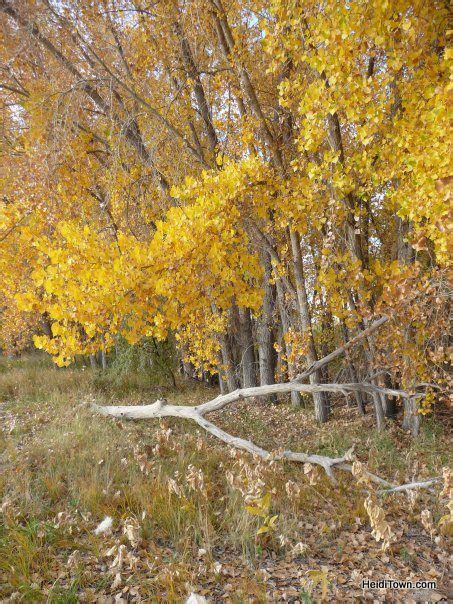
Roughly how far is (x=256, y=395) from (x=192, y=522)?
2151 mm

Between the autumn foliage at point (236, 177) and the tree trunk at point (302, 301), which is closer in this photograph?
the autumn foliage at point (236, 177)

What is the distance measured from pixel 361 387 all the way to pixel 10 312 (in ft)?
41.8

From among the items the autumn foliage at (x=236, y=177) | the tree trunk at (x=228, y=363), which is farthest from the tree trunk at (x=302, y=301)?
the tree trunk at (x=228, y=363)

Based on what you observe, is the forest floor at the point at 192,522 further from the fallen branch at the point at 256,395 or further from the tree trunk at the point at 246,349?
the tree trunk at the point at 246,349

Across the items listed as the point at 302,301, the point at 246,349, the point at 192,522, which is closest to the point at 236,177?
the point at 302,301

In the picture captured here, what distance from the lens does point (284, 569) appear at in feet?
10.2

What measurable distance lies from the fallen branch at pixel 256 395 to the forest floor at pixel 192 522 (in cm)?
20

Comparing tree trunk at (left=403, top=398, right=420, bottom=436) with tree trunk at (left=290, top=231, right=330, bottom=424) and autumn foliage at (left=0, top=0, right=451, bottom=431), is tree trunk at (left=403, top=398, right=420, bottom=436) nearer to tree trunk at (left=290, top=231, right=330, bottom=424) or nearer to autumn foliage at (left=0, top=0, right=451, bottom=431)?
autumn foliage at (left=0, top=0, right=451, bottom=431)

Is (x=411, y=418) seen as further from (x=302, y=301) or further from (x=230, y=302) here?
(x=230, y=302)

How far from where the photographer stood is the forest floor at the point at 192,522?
285cm

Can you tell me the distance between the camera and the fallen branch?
14.4ft

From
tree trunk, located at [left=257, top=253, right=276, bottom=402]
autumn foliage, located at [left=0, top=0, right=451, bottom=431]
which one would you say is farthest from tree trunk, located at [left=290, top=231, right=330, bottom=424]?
tree trunk, located at [left=257, top=253, right=276, bottom=402]

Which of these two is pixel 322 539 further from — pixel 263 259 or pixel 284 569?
pixel 263 259

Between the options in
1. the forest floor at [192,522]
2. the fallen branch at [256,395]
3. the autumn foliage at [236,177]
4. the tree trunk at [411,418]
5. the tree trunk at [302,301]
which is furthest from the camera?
the tree trunk at [302,301]
